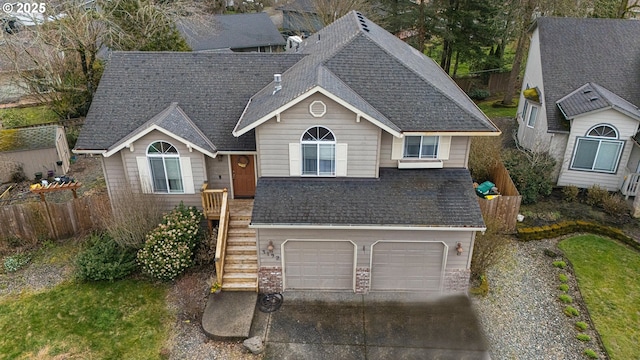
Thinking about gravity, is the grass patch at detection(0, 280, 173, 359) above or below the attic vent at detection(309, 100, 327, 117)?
below

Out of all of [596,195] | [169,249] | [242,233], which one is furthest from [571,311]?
[169,249]

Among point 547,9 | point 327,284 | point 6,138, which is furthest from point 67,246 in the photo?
point 547,9

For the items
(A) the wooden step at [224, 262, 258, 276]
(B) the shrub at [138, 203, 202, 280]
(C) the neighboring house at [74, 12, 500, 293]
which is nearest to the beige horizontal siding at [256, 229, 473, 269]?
(C) the neighboring house at [74, 12, 500, 293]

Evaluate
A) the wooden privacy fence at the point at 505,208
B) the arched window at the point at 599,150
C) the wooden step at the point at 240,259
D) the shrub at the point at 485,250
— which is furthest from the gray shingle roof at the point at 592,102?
the wooden step at the point at 240,259

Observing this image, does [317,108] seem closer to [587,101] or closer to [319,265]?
[319,265]

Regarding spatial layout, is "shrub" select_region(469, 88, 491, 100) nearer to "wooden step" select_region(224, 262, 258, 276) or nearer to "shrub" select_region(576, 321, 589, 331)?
"shrub" select_region(576, 321, 589, 331)

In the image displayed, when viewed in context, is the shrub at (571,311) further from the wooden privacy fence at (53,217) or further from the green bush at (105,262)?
the wooden privacy fence at (53,217)
